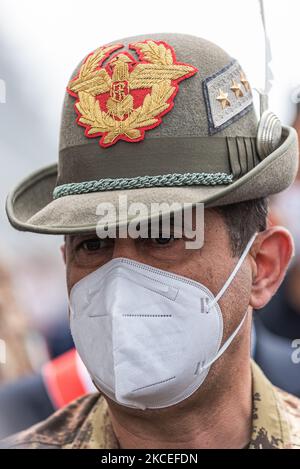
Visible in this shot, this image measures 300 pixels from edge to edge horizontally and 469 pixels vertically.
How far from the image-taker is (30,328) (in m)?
7.15

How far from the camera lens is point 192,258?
2.87 m

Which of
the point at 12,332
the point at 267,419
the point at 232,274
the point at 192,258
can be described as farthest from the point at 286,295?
the point at 192,258

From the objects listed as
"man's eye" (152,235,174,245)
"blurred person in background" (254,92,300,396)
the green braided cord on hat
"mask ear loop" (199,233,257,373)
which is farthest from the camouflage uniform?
"blurred person in background" (254,92,300,396)

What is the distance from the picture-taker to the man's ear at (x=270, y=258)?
3092 millimetres

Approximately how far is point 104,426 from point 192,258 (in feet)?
2.68

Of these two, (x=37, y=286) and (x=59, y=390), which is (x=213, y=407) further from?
(x=37, y=286)

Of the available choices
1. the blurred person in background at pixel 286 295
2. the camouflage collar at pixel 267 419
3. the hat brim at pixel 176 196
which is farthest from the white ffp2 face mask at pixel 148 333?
the blurred person in background at pixel 286 295

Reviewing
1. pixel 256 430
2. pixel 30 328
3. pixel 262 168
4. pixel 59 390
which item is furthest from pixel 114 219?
pixel 30 328

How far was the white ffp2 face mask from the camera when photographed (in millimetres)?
2773

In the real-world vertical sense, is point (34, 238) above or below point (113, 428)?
below

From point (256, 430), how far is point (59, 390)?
139 cm

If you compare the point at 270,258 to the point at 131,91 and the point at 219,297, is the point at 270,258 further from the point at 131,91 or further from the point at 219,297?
the point at 131,91

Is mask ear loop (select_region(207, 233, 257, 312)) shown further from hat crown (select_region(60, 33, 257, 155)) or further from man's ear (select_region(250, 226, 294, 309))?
hat crown (select_region(60, 33, 257, 155))

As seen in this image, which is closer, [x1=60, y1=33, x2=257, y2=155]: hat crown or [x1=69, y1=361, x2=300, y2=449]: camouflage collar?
[x1=60, y1=33, x2=257, y2=155]: hat crown
